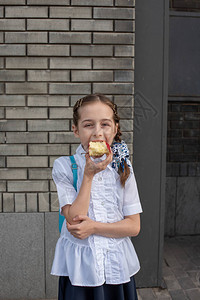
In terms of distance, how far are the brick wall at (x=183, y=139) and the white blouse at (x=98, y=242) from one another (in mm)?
3732

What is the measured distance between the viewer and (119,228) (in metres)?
1.61

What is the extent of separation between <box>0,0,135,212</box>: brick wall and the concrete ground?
1791 millimetres

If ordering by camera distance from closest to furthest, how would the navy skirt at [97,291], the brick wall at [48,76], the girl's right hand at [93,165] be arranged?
1. the girl's right hand at [93,165]
2. the navy skirt at [97,291]
3. the brick wall at [48,76]

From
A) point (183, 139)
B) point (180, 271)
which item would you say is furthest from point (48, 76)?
point (180, 271)

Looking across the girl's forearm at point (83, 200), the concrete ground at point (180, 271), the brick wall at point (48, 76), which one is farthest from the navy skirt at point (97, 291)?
the concrete ground at point (180, 271)

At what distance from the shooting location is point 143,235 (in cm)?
342

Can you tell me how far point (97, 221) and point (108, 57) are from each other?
2.14m

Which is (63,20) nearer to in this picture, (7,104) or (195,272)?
(7,104)

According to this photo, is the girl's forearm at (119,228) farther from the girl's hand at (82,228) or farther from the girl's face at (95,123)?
the girl's face at (95,123)

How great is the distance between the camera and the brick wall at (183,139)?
205 inches

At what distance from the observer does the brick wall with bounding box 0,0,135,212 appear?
304cm

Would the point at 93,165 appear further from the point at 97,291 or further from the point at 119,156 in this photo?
the point at 97,291

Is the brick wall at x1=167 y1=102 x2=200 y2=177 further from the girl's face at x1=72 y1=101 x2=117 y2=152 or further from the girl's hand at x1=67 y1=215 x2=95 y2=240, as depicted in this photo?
the girl's hand at x1=67 y1=215 x2=95 y2=240

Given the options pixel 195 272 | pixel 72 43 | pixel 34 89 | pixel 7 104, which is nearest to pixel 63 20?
pixel 72 43
